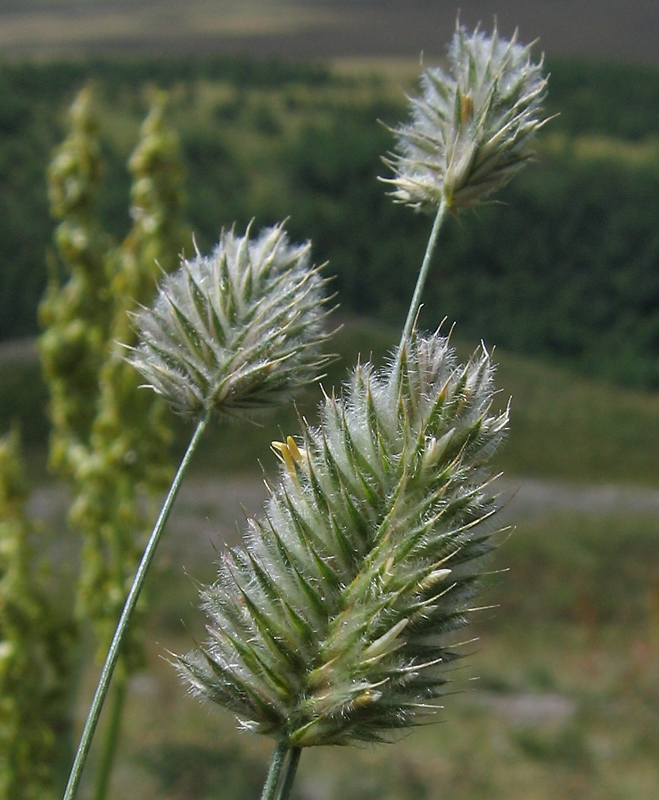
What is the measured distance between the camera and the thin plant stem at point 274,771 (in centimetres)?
28

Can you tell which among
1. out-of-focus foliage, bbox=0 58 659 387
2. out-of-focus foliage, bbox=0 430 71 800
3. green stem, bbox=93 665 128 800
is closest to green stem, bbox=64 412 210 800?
out-of-focus foliage, bbox=0 430 71 800

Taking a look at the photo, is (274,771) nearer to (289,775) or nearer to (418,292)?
(289,775)

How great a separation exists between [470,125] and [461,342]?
5.79 m

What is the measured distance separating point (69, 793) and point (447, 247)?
6667 millimetres

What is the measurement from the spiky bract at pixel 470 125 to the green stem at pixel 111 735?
924mm

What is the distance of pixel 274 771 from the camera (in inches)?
11.2

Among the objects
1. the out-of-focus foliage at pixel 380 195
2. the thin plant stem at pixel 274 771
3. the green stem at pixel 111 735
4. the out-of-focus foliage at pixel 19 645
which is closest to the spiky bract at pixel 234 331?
the thin plant stem at pixel 274 771

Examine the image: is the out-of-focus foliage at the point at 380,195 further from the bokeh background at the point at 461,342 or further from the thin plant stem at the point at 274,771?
the thin plant stem at the point at 274,771

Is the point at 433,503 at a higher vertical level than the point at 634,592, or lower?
lower

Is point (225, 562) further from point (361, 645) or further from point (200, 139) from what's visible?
point (200, 139)

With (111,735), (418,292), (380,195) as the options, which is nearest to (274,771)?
(418,292)

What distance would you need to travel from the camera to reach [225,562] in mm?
313

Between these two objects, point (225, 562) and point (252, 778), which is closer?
point (225, 562)

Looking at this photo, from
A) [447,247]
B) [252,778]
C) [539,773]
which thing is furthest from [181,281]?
[447,247]
